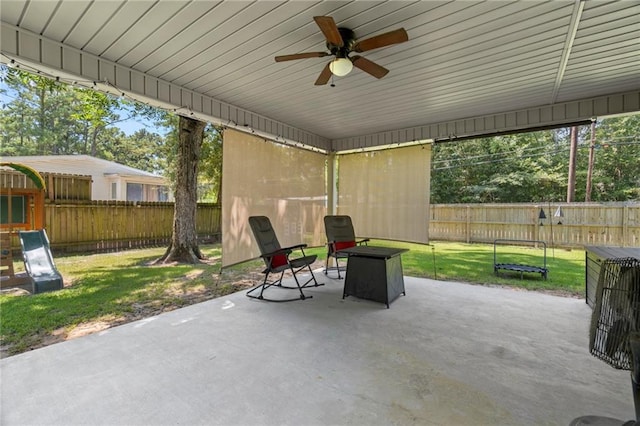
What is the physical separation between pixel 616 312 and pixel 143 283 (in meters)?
5.41

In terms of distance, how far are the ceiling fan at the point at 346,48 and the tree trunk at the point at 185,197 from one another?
14.6 ft

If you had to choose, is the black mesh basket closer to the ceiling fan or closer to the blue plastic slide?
the ceiling fan

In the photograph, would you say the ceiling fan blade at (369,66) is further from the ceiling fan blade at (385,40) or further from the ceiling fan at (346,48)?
the ceiling fan blade at (385,40)

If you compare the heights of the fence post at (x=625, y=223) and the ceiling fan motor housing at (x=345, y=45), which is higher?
the ceiling fan motor housing at (x=345, y=45)

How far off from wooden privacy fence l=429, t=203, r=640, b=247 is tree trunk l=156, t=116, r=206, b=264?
6959 millimetres

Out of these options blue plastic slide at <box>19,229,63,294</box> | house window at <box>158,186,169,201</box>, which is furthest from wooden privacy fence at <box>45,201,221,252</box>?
house window at <box>158,186,169,201</box>

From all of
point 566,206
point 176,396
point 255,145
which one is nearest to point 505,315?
point 176,396

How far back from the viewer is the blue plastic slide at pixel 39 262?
4.07 metres

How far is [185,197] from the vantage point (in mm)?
6148

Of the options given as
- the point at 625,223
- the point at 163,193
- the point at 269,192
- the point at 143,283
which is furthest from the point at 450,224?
the point at 163,193

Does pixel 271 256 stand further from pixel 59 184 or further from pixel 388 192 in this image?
pixel 59 184

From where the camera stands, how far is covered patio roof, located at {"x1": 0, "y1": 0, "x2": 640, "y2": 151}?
2094mm

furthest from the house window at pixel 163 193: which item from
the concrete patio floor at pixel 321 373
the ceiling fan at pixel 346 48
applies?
the ceiling fan at pixel 346 48

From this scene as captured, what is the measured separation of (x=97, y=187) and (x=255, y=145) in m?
9.95
